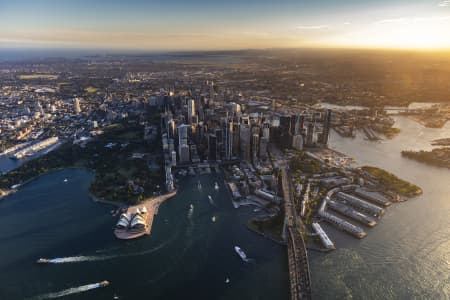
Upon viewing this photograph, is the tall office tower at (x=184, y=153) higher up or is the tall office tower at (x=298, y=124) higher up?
the tall office tower at (x=298, y=124)

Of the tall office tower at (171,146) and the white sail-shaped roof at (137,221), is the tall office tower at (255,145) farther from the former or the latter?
the white sail-shaped roof at (137,221)

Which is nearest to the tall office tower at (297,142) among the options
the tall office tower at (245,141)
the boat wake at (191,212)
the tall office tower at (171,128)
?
the tall office tower at (245,141)

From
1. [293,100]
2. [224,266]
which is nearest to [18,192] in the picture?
[224,266]

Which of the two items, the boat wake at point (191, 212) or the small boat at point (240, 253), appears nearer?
the small boat at point (240, 253)

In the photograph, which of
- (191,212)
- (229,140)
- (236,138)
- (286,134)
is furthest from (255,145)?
(191,212)

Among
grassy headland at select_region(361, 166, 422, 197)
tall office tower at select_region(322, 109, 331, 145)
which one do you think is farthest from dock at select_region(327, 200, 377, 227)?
tall office tower at select_region(322, 109, 331, 145)

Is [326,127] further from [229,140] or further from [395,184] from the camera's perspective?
[229,140]

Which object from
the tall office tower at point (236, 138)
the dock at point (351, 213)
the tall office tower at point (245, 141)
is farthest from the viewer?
the tall office tower at point (236, 138)
